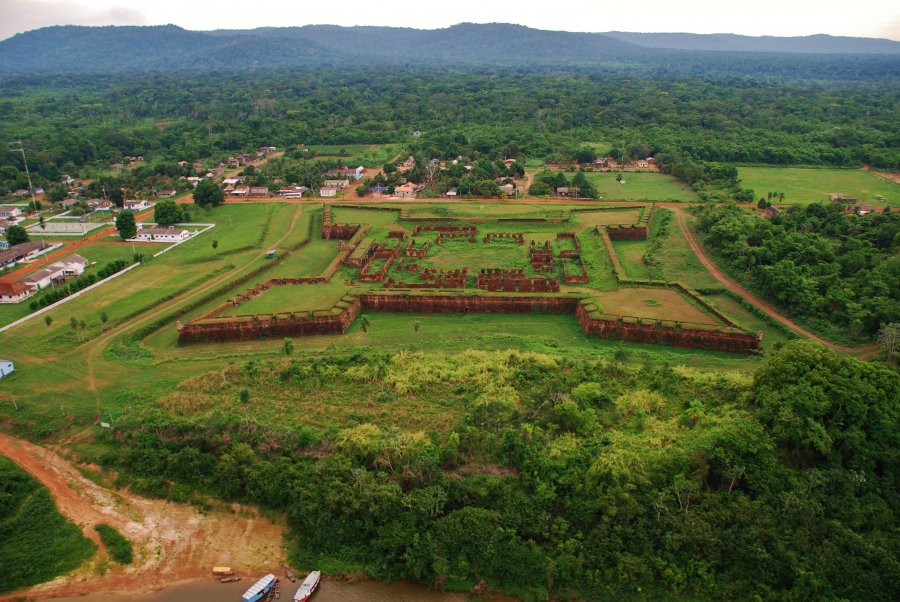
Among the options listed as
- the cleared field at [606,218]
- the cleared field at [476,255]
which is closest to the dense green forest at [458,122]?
the cleared field at [606,218]

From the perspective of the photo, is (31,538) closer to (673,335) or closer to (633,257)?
(673,335)

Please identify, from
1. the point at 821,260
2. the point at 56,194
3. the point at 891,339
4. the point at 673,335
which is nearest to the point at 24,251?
the point at 56,194

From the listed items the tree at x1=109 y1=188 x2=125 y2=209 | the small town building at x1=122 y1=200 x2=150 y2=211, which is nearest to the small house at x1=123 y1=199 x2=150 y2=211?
the small town building at x1=122 y1=200 x2=150 y2=211

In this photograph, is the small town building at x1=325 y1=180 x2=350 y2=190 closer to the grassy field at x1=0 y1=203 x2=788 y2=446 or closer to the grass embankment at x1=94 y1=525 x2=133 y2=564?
the grassy field at x1=0 y1=203 x2=788 y2=446

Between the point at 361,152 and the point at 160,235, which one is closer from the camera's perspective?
the point at 160,235

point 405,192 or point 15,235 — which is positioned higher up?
point 405,192

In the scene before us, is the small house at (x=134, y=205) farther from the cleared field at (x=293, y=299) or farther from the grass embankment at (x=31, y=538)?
the grass embankment at (x=31, y=538)

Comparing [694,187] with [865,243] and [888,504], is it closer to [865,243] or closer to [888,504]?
[865,243]
